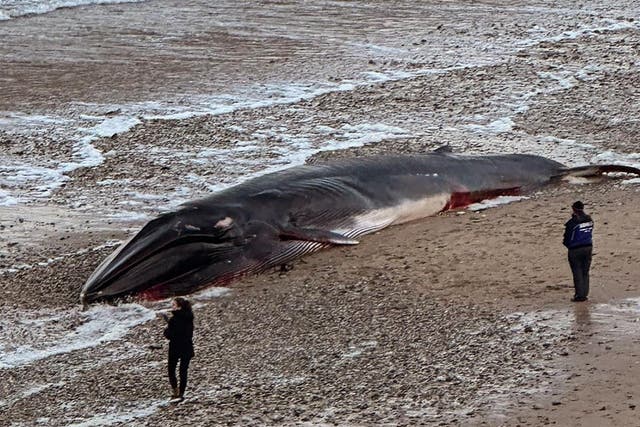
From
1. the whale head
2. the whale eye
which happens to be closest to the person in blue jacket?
the whale head

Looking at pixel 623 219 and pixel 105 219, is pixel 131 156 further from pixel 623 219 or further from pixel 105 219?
pixel 623 219

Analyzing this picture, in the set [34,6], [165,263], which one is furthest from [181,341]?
[34,6]

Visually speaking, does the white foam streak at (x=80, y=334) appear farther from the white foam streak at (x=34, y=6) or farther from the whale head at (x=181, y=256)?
the white foam streak at (x=34, y=6)

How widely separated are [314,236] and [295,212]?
1.70 feet

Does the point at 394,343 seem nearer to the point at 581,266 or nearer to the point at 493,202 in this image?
the point at 581,266

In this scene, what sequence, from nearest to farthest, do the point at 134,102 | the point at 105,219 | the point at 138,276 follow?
the point at 138,276 → the point at 105,219 → the point at 134,102

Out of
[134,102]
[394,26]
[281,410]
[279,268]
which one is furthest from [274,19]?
[281,410]

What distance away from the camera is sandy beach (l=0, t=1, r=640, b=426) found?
1306 centimetres

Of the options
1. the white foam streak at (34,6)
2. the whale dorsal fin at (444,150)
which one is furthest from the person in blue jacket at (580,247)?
the white foam streak at (34,6)

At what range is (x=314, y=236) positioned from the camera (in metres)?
17.2

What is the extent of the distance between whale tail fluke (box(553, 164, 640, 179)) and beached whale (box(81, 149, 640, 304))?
0.05ft

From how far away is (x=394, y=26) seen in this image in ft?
103

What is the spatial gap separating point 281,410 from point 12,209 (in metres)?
7.94

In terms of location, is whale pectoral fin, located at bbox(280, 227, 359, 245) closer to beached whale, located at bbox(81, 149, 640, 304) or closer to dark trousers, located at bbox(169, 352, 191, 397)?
beached whale, located at bbox(81, 149, 640, 304)
